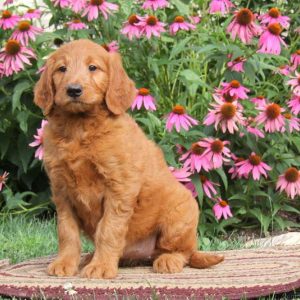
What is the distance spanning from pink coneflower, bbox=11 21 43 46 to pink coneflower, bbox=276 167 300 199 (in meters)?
2.14

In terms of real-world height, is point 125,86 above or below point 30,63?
above

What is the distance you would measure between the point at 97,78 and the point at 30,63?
1.92 metres

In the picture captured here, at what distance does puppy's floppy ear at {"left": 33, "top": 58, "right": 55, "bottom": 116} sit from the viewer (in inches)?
169

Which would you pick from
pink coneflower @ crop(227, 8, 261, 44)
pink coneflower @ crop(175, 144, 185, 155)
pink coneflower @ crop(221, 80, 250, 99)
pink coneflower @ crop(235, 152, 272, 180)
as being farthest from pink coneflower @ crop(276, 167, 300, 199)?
pink coneflower @ crop(227, 8, 261, 44)

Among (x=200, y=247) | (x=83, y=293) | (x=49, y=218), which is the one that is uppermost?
(x=83, y=293)

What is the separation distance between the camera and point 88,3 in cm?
600

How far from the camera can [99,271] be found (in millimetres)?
4129

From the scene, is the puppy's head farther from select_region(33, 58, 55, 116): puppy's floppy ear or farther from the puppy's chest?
the puppy's chest

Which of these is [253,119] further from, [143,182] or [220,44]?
[143,182]

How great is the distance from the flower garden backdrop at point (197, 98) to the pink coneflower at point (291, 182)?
1 cm

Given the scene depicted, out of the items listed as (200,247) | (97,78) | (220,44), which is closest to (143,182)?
(97,78)

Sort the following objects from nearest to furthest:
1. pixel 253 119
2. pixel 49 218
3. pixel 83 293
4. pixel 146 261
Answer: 1. pixel 83 293
2. pixel 146 261
3. pixel 253 119
4. pixel 49 218

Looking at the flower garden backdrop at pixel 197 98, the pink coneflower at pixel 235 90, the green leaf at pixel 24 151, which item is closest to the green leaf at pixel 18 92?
the flower garden backdrop at pixel 197 98

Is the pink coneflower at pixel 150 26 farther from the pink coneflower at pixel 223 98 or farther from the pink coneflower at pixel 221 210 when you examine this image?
the pink coneflower at pixel 221 210
